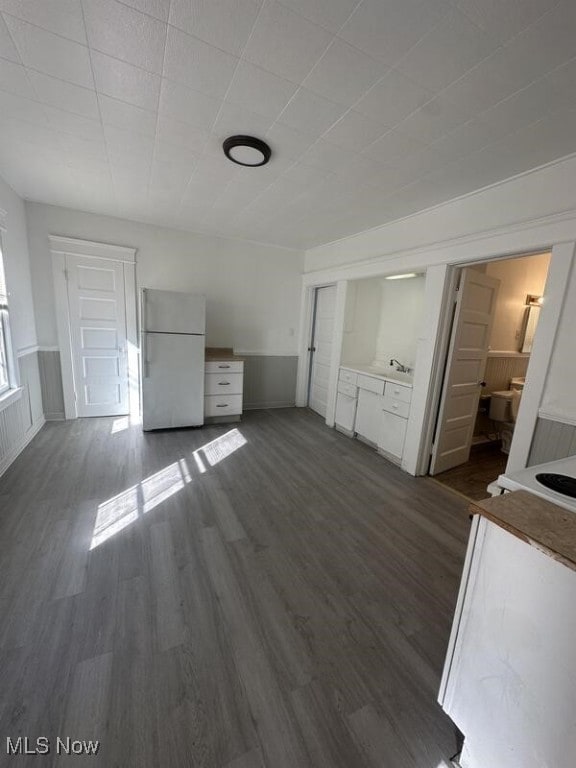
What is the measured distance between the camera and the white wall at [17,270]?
2.94 meters

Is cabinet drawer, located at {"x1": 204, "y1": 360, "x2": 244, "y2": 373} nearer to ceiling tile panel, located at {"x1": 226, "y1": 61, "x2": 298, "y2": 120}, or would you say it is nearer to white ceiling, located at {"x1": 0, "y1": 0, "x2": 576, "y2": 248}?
white ceiling, located at {"x1": 0, "y1": 0, "x2": 576, "y2": 248}

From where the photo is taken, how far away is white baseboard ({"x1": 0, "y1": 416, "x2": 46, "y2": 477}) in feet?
8.77

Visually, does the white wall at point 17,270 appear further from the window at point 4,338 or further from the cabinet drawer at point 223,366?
the cabinet drawer at point 223,366

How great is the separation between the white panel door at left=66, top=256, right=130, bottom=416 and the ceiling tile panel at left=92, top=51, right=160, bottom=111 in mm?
2540

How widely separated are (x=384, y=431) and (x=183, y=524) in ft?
7.44

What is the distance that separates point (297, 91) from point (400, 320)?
3013 mm

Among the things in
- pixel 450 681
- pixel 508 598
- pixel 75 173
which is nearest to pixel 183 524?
pixel 450 681

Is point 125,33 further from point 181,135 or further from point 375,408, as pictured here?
point 375,408

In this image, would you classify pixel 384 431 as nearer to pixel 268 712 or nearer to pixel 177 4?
pixel 268 712

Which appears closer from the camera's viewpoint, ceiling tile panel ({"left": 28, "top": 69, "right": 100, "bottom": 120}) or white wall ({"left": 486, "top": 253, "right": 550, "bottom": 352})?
ceiling tile panel ({"left": 28, "top": 69, "right": 100, "bottom": 120})

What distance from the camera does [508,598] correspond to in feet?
2.95

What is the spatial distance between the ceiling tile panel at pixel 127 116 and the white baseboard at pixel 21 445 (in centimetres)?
277

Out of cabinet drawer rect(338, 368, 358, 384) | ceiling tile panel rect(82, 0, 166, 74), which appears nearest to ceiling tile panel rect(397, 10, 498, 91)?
ceiling tile panel rect(82, 0, 166, 74)

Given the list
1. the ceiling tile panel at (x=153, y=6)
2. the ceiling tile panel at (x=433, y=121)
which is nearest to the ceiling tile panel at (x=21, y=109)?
the ceiling tile panel at (x=153, y=6)
